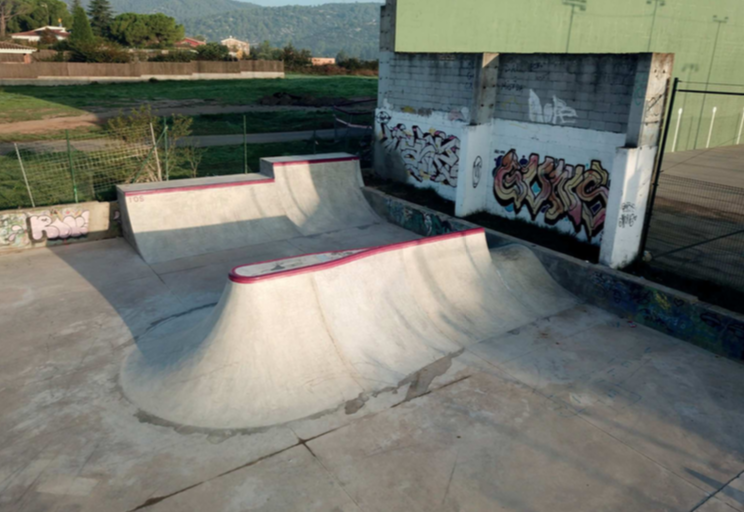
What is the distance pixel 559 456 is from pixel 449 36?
17883 mm

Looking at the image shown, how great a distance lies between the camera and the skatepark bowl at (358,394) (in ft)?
19.4

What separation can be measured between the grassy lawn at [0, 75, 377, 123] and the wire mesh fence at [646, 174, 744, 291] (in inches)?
1119

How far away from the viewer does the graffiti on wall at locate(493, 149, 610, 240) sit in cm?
1227

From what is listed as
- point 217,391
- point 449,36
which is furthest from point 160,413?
point 449,36

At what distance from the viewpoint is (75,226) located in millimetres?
13625

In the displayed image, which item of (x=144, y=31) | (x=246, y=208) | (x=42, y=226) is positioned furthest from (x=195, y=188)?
(x=144, y=31)

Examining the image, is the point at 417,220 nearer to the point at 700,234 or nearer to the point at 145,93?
Result: the point at 700,234

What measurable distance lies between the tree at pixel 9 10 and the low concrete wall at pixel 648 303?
415ft

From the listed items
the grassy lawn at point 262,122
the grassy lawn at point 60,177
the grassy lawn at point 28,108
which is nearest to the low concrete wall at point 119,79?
the grassy lawn at point 28,108

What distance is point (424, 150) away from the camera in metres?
17.0

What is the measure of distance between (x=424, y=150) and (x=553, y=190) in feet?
16.5

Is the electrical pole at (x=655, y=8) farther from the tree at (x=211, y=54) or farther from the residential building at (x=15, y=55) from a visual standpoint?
the residential building at (x=15, y=55)

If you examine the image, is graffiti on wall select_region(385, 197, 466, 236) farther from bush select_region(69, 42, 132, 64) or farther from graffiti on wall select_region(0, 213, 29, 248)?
bush select_region(69, 42, 132, 64)

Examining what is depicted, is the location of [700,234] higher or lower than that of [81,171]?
lower
